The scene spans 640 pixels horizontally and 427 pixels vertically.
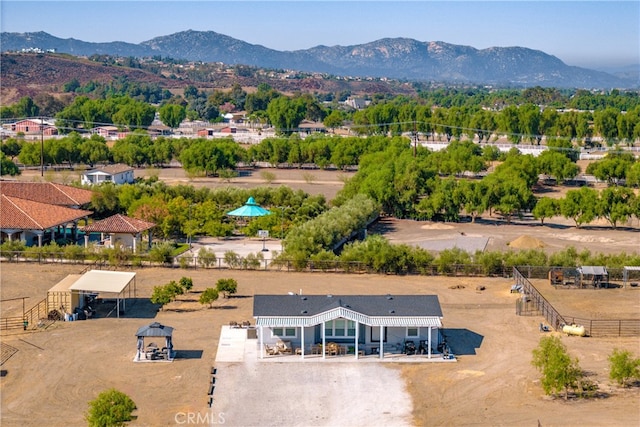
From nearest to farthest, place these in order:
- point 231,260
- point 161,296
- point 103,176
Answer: point 161,296
point 231,260
point 103,176

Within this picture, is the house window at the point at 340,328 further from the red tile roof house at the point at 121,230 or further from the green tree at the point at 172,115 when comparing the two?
A: the green tree at the point at 172,115

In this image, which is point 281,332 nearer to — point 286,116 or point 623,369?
point 623,369

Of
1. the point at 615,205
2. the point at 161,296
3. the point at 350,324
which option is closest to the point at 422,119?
the point at 615,205

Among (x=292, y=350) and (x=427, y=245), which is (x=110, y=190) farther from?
(x=292, y=350)

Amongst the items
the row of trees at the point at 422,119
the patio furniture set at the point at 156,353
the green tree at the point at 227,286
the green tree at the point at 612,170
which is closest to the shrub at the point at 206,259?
the green tree at the point at 227,286

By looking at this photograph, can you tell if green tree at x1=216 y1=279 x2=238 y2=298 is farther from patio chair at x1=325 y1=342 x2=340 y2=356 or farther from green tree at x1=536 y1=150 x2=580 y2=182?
green tree at x1=536 y1=150 x2=580 y2=182

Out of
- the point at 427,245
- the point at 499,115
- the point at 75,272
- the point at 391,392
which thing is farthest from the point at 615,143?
the point at 391,392
